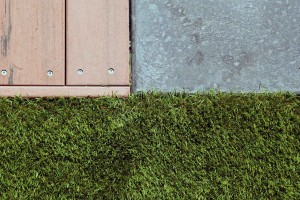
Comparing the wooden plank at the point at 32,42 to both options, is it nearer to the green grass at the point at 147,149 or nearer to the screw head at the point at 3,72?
the screw head at the point at 3,72

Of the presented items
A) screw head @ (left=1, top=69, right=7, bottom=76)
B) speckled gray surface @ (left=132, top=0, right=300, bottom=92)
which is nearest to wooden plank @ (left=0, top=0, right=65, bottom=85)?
screw head @ (left=1, top=69, right=7, bottom=76)

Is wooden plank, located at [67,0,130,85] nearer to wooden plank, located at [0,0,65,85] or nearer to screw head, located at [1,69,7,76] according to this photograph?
wooden plank, located at [0,0,65,85]

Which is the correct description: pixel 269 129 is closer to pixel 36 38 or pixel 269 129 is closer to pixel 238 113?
pixel 238 113

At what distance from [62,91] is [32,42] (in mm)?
313

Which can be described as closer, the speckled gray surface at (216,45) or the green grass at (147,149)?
the green grass at (147,149)

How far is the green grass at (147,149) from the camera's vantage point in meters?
2.81

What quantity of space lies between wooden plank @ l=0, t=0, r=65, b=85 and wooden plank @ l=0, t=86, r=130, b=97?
0.03 meters

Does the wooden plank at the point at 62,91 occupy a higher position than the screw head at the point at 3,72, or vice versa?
the screw head at the point at 3,72

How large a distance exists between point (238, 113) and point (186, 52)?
0.44 meters

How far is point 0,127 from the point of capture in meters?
2.83

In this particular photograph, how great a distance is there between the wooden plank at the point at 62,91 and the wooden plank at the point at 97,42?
3 cm

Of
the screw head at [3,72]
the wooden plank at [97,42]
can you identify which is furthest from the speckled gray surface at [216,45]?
the screw head at [3,72]

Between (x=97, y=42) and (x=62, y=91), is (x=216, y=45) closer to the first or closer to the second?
(x=97, y=42)

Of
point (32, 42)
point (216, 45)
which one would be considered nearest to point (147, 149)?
point (216, 45)
